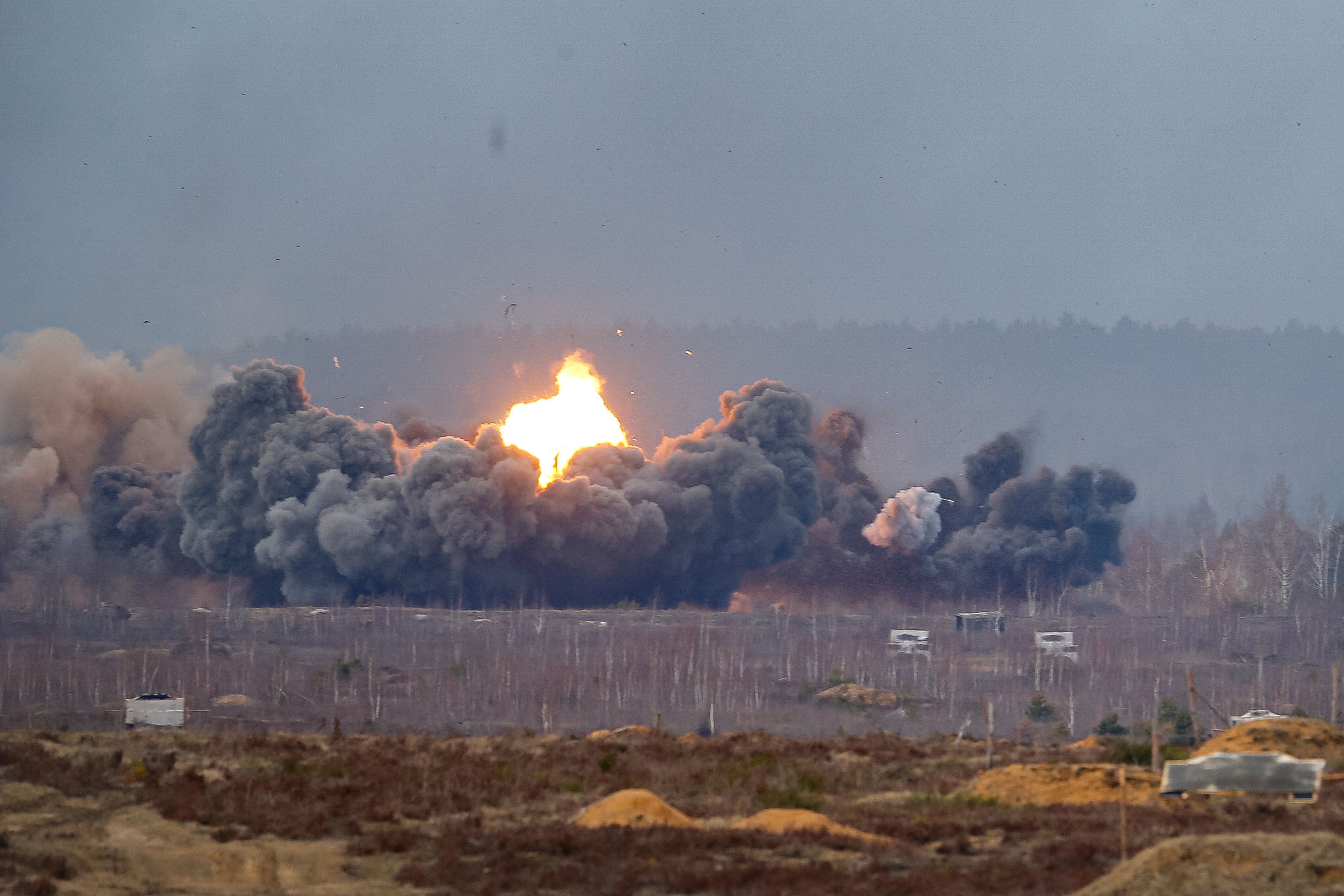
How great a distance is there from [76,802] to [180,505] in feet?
318

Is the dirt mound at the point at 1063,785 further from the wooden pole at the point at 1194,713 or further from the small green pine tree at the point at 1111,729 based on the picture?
the small green pine tree at the point at 1111,729

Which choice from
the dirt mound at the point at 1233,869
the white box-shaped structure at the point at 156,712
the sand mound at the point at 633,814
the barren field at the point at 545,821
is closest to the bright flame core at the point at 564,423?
the white box-shaped structure at the point at 156,712

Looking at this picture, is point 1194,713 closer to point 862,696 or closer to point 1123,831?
point 1123,831

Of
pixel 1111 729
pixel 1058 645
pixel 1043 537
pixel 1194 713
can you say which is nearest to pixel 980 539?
pixel 1043 537

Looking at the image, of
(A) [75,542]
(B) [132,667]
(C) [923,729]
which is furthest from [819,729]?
(A) [75,542]

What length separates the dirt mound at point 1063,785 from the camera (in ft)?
133

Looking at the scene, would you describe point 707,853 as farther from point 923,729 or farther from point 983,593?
point 983,593

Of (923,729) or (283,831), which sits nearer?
(283,831)

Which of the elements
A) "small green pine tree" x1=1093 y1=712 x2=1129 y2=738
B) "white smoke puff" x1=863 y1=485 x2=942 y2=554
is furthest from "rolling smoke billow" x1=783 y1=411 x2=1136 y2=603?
"small green pine tree" x1=1093 y1=712 x2=1129 y2=738

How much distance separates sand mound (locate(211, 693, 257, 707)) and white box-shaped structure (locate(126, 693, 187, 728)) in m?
13.7

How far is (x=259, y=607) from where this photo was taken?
129250 mm

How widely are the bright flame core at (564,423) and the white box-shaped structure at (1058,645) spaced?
4504cm

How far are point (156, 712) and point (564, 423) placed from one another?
7647cm

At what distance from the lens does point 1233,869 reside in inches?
908
